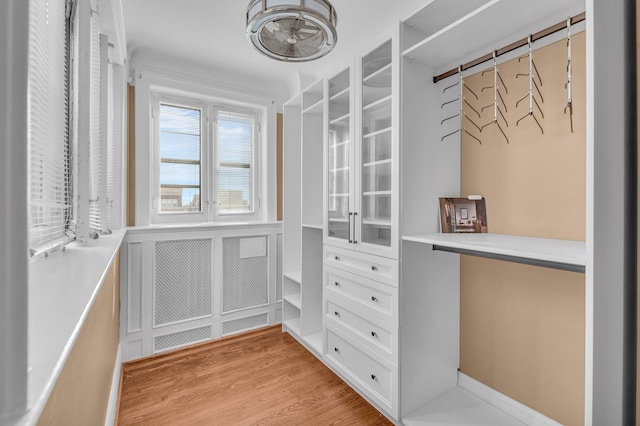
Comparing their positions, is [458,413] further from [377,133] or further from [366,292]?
[377,133]

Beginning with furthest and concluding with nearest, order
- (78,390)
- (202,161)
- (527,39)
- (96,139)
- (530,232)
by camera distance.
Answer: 1. (202,161)
2. (96,139)
3. (530,232)
4. (527,39)
5. (78,390)

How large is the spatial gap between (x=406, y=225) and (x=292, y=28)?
3.95ft

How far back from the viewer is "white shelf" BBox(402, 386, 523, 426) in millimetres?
1793

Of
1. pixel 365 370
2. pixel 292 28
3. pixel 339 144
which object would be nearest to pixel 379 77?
pixel 339 144

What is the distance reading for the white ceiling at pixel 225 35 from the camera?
2188 millimetres

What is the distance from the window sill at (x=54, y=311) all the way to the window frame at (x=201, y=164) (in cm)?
187

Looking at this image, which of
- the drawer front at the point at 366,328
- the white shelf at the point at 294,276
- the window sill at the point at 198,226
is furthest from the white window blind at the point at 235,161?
the drawer front at the point at 366,328

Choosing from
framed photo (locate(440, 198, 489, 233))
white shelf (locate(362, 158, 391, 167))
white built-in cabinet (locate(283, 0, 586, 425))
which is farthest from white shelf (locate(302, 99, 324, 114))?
framed photo (locate(440, 198, 489, 233))

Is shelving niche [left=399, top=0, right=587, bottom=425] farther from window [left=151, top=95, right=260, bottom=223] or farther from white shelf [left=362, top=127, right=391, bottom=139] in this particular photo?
window [left=151, top=95, right=260, bottom=223]

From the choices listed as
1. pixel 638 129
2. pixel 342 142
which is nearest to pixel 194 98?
pixel 342 142

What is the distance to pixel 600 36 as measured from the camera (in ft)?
3.42

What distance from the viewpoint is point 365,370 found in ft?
6.86

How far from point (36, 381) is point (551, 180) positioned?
6.77 ft
